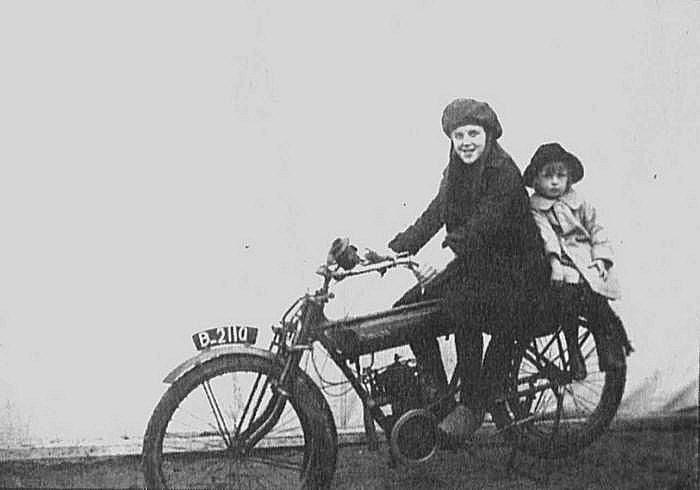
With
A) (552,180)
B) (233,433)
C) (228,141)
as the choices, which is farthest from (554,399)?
(228,141)

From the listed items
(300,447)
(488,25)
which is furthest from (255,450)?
(488,25)

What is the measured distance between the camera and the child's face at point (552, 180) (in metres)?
3.85

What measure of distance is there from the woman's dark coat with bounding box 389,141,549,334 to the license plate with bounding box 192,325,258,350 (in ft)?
2.00

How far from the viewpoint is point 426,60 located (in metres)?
3.78

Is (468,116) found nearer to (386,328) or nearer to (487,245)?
(487,245)

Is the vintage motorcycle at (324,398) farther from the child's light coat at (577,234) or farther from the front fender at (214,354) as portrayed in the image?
the child's light coat at (577,234)

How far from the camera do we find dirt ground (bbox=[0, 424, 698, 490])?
3836 millimetres

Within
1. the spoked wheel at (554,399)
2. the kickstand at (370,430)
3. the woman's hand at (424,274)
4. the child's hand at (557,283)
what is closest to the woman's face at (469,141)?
the woman's hand at (424,274)

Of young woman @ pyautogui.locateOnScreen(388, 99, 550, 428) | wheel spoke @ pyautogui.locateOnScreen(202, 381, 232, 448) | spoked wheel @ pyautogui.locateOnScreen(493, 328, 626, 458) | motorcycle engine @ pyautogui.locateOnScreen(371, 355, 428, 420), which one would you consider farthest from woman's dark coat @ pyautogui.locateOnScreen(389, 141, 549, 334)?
wheel spoke @ pyautogui.locateOnScreen(202, 381, 232, 448)

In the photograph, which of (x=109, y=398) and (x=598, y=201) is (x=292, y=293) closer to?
(x=109, y=398)

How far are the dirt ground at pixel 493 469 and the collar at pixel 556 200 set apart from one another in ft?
3.02

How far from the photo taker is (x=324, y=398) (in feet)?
12.1

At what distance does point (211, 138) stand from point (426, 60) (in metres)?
0.86

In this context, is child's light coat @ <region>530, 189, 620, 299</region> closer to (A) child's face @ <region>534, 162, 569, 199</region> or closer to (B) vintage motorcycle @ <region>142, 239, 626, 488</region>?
(A) child's face @ <region>534, 162, 569, 199</region>
